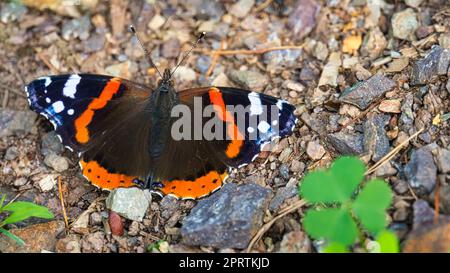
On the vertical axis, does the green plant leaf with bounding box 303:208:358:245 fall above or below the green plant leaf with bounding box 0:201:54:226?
below

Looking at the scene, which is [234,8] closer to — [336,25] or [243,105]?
[336,25]

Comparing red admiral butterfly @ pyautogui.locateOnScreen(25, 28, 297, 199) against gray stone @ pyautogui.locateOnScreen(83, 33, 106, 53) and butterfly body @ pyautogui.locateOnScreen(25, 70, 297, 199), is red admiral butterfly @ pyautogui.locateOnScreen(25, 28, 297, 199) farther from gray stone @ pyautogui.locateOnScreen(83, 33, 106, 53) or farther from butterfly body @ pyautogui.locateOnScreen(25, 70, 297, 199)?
gray stone @ pyautogui.locateOnScreen(83, 33, 106, 53)

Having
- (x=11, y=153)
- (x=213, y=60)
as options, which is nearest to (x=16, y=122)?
(x=11, y=153)

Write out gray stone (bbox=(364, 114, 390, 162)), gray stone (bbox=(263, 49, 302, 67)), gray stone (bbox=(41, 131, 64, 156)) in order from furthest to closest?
gray stone (bbox=(263, 49, 302, 67)) → gray stone (bbox=(41, 131, 64, 156)) → gray stone (bbox=(364, 114, 390, 162))

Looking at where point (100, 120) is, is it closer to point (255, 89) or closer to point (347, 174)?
point (255, 89)

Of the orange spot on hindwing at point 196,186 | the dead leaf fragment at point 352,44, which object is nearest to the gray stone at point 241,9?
the dead leaf fragment at point 352,44

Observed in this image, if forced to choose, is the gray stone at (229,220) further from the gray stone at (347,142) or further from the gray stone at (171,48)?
the gray stone at (171,48)

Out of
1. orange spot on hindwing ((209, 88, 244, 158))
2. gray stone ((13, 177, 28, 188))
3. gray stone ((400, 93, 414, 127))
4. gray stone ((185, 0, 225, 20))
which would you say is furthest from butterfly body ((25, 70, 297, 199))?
gray stone ((185, 0, 225, 20))
